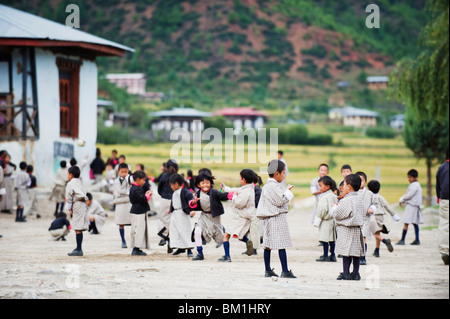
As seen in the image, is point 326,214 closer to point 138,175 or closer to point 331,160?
point 138,175

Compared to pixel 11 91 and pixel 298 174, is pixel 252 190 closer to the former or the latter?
pixel 11 91

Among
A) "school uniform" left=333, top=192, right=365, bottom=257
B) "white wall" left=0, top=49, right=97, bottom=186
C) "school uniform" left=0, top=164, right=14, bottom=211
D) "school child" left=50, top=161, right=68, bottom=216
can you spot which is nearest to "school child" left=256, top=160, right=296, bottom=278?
"school uniform" left=333, top=192, right=365, bottom=257

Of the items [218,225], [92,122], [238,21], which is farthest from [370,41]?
[218,225]

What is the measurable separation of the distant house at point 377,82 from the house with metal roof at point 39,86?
74.8 metres

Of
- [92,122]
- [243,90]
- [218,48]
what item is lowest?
[92,122]

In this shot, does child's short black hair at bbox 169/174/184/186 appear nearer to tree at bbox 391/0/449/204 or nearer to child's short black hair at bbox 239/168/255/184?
child's short black hair at bbox 239/168/255/184

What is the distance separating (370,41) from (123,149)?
6628 centimetres

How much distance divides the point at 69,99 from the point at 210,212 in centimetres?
1487

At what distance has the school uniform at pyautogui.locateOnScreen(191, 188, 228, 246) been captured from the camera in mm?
12133

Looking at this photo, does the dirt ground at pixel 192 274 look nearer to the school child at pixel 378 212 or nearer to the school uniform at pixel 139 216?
the school uniform at pixel 139 216

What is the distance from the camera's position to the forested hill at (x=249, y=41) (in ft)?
309

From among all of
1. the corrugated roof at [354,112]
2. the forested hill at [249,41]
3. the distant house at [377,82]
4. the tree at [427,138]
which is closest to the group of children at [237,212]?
the tree at [427,138]

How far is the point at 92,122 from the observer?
26781 millimetres

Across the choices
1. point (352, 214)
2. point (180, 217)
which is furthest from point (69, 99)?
point (352, 214)
